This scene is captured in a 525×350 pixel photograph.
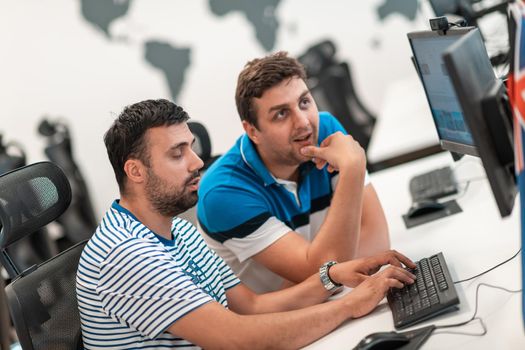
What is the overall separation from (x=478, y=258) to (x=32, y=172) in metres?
1.09

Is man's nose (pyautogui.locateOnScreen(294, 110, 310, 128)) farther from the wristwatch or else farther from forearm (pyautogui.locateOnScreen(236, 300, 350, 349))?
forearm (pyautogui.locateOnScreen(236, 300, 350, 349))

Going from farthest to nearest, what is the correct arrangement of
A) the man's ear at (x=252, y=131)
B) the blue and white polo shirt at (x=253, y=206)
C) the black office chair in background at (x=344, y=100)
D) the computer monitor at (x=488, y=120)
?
the black office chair in background at (x=344, y=100) → the man's ear at (x=252, y=131) → the blue and white polo shirt at (x=253, y=206) → the computer monitor at (x=488, y=120)

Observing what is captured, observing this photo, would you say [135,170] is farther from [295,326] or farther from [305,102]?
[305,102]

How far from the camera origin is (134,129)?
1.83m

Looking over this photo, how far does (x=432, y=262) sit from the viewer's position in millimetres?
1838

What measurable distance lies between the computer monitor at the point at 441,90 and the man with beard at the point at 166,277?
1.22 feet

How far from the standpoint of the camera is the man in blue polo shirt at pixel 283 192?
2.10 metres

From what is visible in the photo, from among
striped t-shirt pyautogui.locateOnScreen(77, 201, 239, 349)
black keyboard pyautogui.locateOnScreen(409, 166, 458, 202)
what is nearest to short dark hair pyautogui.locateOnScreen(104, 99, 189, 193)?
striped t-shirt pyautogui.locateOnScreen(77, 201, 239, 349)

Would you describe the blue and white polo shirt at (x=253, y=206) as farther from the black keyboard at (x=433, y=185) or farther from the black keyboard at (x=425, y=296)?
the black keyboard at (x=425, y=296)

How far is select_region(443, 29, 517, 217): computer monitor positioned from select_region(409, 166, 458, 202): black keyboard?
1206mm

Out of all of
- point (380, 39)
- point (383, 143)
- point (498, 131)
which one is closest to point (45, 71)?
point (380, 39)

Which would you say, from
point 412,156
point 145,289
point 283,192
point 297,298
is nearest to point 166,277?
point 145,289

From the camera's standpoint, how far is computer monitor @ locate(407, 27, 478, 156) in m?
1.95

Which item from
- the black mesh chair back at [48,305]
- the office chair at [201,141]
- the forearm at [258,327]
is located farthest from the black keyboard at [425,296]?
the office chair at [201,141]
